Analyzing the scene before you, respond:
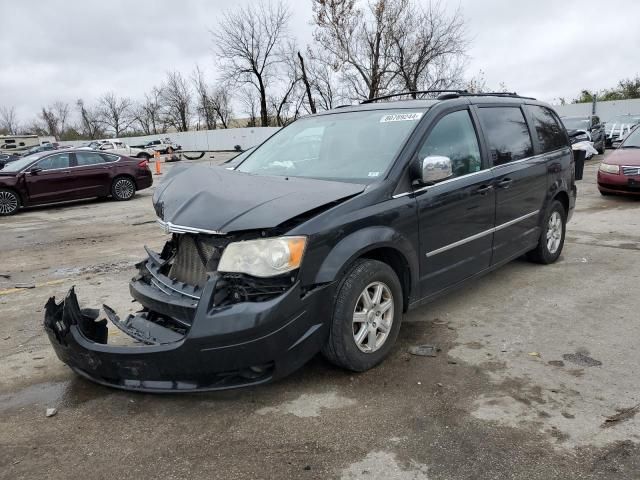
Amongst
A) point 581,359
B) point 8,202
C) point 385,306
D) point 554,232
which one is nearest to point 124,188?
point 8,202

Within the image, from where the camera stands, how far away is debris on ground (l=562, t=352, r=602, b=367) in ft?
11.4

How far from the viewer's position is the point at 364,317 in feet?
10.8

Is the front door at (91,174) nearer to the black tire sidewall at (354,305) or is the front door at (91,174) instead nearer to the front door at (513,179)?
the front door at (513,179)

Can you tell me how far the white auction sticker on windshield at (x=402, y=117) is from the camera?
393 centimetres

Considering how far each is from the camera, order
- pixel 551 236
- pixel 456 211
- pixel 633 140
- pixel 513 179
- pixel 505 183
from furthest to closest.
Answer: pixel 633 140
pixel 551 236
pixel 513 179
pixel 505 183
pixel 456 211

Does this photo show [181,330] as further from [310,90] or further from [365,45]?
[310,90]

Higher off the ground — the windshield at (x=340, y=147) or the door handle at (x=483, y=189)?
the windshield at (x=340, y=147)

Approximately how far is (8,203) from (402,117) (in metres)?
11.6

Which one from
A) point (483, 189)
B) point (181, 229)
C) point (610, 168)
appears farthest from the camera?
point (610, 168)

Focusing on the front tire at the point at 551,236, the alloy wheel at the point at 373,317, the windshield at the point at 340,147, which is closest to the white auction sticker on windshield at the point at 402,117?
the windshield at the point at 340,147

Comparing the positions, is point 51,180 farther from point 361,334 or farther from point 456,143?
point 361,334

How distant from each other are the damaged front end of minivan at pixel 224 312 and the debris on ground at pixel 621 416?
164 centimetres

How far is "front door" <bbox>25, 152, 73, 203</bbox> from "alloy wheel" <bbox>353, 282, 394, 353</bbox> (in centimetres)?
1200

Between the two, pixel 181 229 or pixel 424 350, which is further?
pixel 424 350
